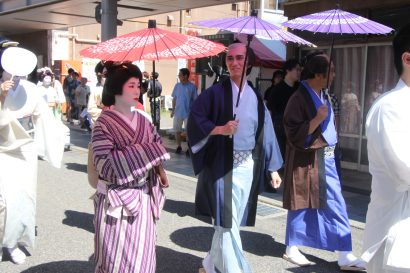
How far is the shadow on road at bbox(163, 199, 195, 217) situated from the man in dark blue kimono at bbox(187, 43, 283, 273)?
205 centimetres

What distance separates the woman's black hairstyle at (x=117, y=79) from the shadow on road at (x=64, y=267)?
1.67m

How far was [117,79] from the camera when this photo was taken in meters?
2.95

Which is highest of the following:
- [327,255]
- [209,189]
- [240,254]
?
[209,189]

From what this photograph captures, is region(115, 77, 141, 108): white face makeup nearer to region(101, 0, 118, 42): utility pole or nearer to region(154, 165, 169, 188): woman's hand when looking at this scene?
region(154, 165, 169, 188): woman's hand

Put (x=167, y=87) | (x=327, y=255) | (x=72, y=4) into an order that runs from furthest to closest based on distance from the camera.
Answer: (x=167, y=87) < (x=72, y=4) < (x=327, y=255)

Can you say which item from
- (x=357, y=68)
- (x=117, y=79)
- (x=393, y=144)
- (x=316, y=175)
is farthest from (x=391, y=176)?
(x=357, y=68)

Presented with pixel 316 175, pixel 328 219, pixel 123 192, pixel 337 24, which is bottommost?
pixel 328 219

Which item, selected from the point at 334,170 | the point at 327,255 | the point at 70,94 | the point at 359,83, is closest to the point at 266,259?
the point at 327,255

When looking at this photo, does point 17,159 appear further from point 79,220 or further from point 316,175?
point 316,175

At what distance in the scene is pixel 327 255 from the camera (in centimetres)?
452

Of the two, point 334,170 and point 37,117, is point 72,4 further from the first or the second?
point 334,170

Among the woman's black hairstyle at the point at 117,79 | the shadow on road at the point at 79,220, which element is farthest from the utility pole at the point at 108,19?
the woman's black hairstyle at the point at 117,79

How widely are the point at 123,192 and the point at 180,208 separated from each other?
316 cm

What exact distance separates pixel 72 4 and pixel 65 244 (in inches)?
371
